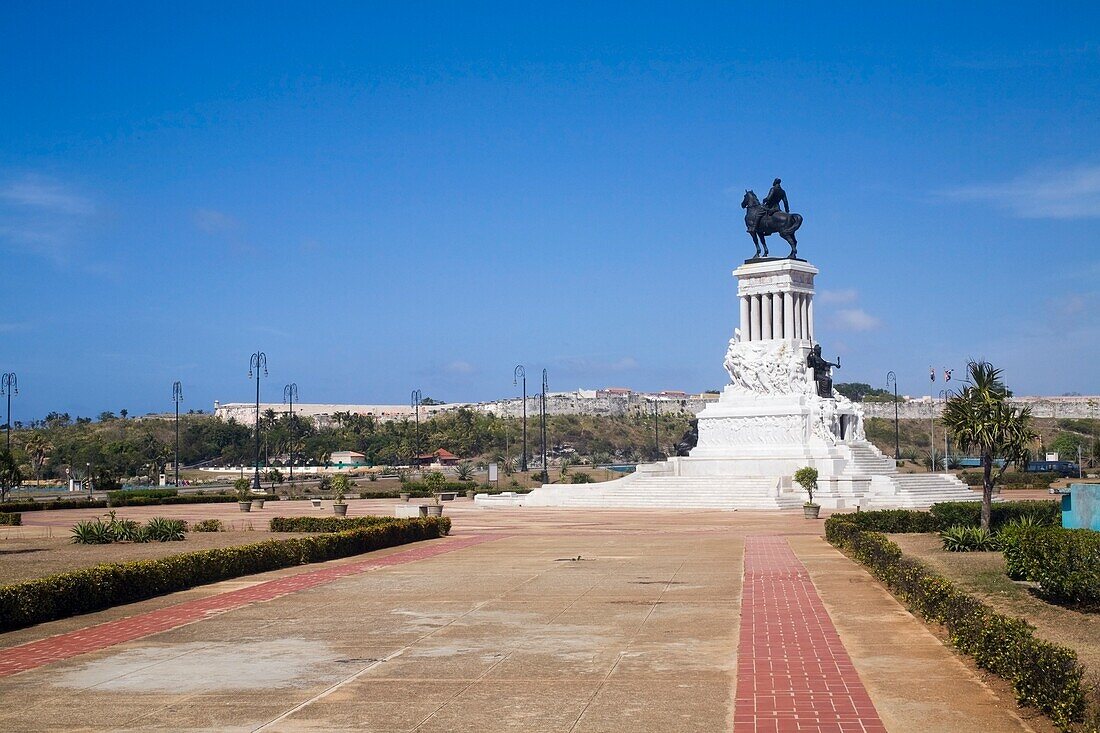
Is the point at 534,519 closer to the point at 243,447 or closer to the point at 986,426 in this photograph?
the point at 986,426

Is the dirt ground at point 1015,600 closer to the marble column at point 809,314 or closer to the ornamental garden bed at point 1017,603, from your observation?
the ornamental garden bed at point 1017,603

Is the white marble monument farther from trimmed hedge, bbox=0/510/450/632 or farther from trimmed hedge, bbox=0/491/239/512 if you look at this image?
trimmed hedge, bbox=0/510/450/632

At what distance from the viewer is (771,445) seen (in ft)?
200

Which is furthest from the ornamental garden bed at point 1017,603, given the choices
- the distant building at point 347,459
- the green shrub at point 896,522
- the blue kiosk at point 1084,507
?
the distant building at point 347,459

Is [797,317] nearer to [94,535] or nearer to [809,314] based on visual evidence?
[809,314]

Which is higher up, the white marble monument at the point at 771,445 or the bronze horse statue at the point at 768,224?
the bronze horse statue at the point at 768,224

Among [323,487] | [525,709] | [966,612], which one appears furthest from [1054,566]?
[323,487]

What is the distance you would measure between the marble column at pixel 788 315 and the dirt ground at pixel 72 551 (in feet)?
115

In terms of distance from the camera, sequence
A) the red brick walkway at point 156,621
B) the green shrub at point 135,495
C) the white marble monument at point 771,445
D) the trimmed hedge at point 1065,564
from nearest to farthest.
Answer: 1. the red brick walkway at point 156,621
2. the trimmed hedge at point 1065,564
3. the white marble monument at point 771,445
4. the green shrub at point 135,495

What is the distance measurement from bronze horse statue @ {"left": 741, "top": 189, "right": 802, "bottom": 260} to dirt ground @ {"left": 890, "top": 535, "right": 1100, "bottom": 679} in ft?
129

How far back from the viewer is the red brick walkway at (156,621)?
15086mm

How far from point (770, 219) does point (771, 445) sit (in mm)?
12585

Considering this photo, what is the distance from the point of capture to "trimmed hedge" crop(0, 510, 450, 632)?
17672 mm

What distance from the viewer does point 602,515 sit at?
158 feet
